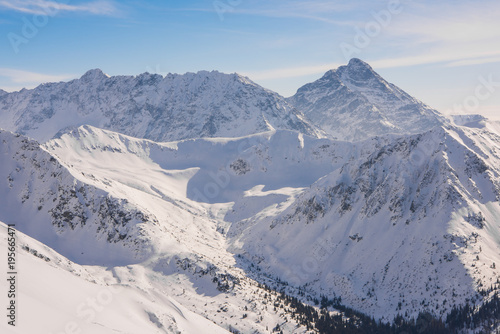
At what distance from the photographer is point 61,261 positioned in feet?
532

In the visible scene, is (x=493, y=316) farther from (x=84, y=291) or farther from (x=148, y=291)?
(x=84, y=291)

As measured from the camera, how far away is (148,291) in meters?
146

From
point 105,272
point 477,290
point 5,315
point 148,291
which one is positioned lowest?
point 105,272

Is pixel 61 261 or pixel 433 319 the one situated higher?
pixel 433 319

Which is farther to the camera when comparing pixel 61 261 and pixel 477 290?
pixel 477 290

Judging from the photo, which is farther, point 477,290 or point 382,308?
point 382,308

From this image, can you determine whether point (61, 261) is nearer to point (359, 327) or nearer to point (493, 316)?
point (359, 327)

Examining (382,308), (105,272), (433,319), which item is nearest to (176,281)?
(105,272)

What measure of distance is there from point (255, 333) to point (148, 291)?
47904 millimetres

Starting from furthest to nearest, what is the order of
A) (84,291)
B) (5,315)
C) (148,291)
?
1. (148,291)
2. (84,291)
3. (5,315)

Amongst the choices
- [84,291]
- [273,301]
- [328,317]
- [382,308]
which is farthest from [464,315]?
[84,291]

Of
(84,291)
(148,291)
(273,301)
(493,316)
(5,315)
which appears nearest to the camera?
(5,315)

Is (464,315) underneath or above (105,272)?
above

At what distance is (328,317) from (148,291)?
284ft
